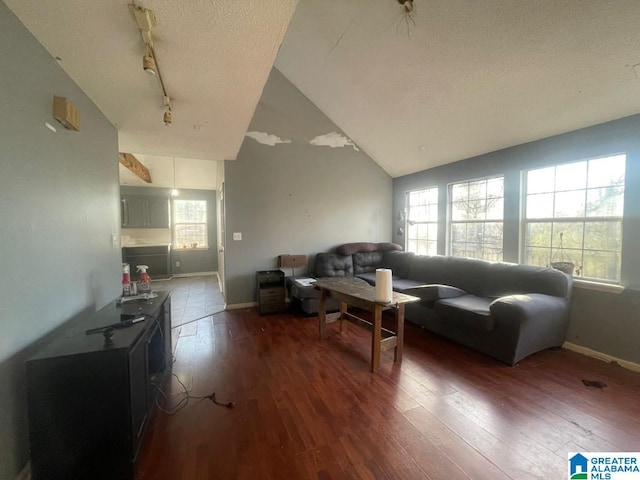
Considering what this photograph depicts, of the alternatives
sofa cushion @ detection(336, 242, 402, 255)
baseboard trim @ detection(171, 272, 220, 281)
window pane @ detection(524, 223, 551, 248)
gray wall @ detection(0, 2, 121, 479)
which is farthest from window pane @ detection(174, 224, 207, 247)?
window pane @ detection(524, 223, 551, 248)

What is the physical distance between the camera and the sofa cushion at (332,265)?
449 centimetres

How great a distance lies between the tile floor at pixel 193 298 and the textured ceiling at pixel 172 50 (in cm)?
276

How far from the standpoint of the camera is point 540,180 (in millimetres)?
3248

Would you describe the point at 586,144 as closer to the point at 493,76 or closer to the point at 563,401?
the point at 493,76

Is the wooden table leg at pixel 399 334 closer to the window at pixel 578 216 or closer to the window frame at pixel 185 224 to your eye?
the window at pixel 578 216

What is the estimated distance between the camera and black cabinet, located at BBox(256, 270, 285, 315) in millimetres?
3980

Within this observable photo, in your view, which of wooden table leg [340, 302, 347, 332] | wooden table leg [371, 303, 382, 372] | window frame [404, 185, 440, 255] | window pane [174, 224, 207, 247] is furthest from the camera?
window pane [174, 224, 207, 247]

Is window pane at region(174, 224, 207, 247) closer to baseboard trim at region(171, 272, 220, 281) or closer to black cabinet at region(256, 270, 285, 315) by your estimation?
baseboard trim at region(171, 272, 220, 281)

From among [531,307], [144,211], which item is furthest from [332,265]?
[144,211]

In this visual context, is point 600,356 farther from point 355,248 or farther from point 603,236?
point 355,248

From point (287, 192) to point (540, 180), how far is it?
12.0 ft

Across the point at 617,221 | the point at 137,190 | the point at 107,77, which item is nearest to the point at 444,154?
the point at 617,221

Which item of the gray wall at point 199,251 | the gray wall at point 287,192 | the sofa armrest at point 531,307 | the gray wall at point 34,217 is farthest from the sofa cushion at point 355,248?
the gray wall at point 199,251

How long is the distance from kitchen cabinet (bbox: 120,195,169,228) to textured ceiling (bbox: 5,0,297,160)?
4.76 m
